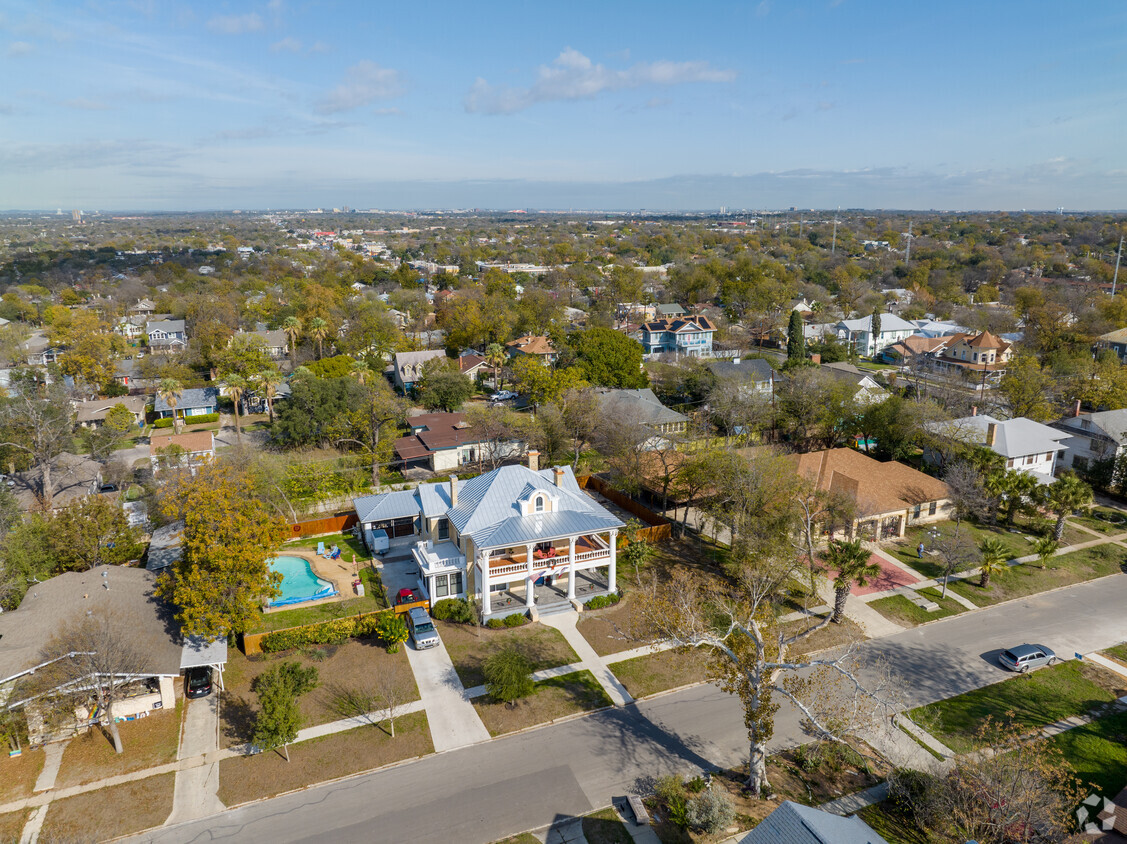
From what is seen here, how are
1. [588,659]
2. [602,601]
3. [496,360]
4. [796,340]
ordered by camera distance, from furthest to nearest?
[796,340] → [496,360] → [602,601] → [588,659]

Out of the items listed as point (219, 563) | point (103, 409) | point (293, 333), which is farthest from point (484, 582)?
point (293, 333)

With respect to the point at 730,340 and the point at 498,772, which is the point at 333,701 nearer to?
the point at 498,772

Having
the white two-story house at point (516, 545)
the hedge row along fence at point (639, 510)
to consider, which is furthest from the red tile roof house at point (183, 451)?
the hedge row along fence at point (639, 510)

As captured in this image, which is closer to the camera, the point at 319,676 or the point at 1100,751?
the point at 1100,751

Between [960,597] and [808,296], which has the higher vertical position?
[808,296]

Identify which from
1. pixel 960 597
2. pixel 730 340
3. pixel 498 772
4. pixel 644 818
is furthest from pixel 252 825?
pixel 730 340

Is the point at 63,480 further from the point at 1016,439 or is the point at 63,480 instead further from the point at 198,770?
the point at 1016,439

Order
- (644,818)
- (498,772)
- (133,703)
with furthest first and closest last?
1. (133,703)
2. (498,772)
3. (644,818)
